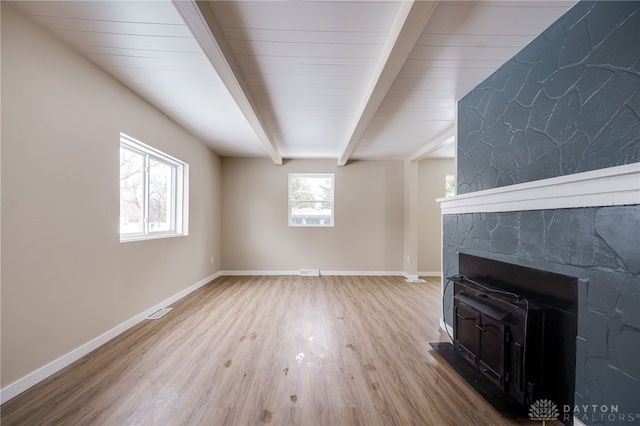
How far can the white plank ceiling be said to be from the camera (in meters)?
1.58

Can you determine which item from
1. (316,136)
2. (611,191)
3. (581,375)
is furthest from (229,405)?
(316,136)

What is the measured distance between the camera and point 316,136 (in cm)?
405

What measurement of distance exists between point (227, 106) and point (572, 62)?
298cm

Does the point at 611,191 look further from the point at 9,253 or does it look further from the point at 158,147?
the point at 158,147

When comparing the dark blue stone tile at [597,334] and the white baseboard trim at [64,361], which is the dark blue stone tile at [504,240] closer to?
the dark blue stone tile at [597,334]

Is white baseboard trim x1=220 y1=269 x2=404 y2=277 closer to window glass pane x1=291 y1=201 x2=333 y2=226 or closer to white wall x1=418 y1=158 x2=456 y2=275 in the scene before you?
white wall x1=418 y1=158 x2=456 y2=275

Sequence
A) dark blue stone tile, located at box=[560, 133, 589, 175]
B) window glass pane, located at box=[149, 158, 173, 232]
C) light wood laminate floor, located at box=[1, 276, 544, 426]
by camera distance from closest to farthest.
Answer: dark blue stone tile, located at box=[560, 133, 589, 175] < light wood laminate floor, located at box=[1, 276, 544, 426] < window glass pane, located at box=[149, 158, 173, 232]

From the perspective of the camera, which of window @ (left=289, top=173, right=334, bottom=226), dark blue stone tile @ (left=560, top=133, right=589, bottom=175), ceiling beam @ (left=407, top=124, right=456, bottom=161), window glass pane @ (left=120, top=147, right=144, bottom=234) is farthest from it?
window @ (left=289, top=173, right=334, bottom=226)

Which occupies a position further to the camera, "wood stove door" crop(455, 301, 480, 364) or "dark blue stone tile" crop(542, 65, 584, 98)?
"wood stove door" crop(455, 301, 480, 364)

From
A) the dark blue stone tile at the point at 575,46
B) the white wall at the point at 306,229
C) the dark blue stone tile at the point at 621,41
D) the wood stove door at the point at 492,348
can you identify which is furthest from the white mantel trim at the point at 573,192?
the white wall at the point at 306,229

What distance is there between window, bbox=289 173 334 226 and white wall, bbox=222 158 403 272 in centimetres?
13

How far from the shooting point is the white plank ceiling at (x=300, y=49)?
1.58 metres

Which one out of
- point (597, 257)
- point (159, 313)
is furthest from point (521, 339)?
point (159, 313)

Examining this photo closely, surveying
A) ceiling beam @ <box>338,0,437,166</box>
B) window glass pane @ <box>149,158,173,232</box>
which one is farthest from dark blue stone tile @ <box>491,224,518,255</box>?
window glass pane @ <box>149,158,173,232</box>
